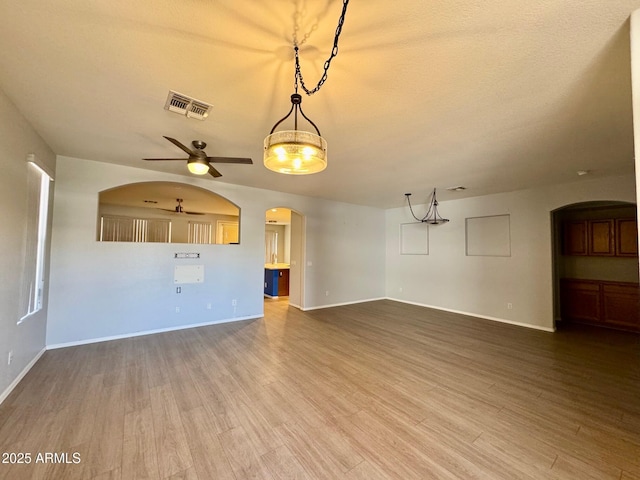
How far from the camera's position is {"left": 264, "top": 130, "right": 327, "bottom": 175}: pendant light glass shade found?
1.64 meters

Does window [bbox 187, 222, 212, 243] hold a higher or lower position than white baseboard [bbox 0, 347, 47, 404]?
higher

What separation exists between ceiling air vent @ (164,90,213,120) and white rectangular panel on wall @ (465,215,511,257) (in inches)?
231

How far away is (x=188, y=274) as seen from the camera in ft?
15.4

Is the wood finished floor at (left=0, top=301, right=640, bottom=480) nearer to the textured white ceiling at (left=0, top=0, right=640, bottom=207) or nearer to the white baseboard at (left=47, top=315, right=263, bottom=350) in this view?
the white baseboard at (left=47, top=315, right=263, bottom=350)

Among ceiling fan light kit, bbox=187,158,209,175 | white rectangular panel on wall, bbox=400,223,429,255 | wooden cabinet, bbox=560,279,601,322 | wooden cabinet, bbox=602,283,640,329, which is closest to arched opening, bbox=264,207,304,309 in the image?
ceiling fan light kit, bbox=187,158,209,175

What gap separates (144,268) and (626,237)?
Result: 890cm

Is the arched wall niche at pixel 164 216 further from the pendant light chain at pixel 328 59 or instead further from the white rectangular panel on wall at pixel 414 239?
the white rectangular panel on wall at pixel 414 239

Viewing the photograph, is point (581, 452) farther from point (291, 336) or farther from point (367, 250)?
point (367, 250)

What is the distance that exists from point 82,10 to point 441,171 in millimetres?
4209

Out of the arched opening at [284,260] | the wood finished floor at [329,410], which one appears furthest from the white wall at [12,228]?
the arched opening at [284,260]

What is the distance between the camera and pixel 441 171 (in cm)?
408

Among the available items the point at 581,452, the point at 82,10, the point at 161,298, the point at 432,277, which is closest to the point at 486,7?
the point at 82,10

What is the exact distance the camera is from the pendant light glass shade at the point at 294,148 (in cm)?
164

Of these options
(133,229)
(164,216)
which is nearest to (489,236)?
(164,216)
